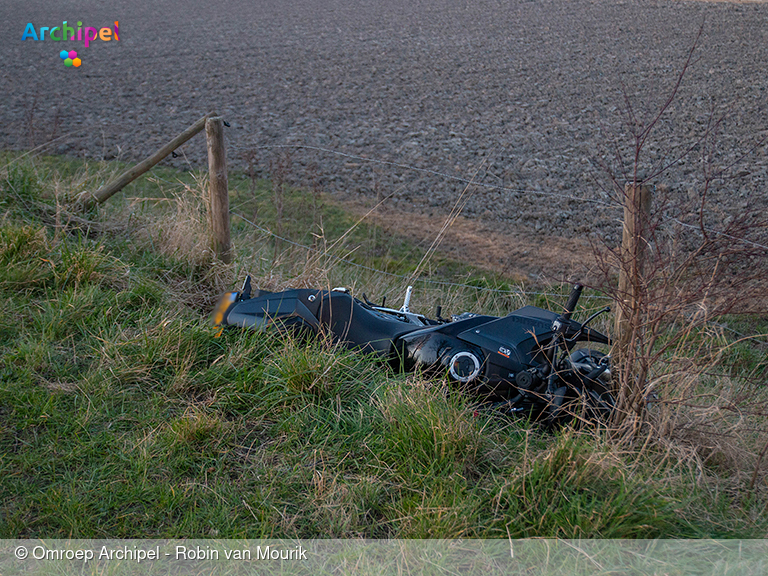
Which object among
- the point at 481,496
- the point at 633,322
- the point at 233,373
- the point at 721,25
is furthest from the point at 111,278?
the point at 721,25

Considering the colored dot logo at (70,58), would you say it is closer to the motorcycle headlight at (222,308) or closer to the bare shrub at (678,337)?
the motorcycle headlight at (222,308)

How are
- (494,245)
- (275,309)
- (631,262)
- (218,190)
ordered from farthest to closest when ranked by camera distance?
(494,245) < (218,190) < (275,309) < (631,262)

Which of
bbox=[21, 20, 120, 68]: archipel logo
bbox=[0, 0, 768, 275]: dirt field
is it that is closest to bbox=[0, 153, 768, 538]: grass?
bbox=[0, 0, 768, 275]: dirt field

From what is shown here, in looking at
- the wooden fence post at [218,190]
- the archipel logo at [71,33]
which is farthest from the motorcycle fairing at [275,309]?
the archipel logo at [71,33]

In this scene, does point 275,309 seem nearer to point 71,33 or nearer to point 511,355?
point 511,355

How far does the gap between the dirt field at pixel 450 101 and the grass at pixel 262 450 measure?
2.58 m

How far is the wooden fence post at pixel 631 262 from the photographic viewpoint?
291cm

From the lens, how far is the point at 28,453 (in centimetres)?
295

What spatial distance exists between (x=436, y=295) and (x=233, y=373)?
9.96 ft

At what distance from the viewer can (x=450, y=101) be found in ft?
46.9

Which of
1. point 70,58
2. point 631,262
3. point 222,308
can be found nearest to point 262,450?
point 222,308

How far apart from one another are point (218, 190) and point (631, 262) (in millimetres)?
3170

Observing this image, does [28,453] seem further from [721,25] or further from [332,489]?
[721,25]

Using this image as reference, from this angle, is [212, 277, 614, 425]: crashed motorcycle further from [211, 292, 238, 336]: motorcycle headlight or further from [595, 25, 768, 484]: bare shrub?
[211, 292, 238, 336]: motorcycle headlight
